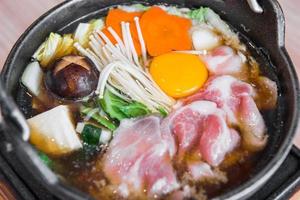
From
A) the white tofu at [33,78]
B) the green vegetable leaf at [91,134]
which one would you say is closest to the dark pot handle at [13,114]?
the green vegetable leaf at [91,134]

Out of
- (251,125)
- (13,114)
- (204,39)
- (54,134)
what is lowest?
(251,125)

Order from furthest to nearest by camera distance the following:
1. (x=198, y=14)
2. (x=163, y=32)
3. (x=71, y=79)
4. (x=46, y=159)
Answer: (x=198, y=14)
(x=163, y=32)
(x=71, y=79)
(x=46, y=159)

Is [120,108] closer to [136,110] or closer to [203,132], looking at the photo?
[136,110]

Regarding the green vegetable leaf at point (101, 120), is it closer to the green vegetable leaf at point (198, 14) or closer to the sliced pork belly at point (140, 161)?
the sliced pork belly at point (140, 161)

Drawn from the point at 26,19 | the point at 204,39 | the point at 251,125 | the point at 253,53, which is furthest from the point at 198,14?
the point at 26,19

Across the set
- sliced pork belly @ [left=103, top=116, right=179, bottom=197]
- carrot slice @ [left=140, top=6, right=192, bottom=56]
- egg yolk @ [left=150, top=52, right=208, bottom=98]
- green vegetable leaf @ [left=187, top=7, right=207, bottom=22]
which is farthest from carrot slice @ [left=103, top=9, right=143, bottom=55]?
sliced pork belly @ [left=103, top=116, right=179, bottom=197]

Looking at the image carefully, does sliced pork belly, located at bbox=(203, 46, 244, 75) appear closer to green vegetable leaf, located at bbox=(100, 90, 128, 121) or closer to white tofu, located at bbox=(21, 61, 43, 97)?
green vegetable leaf, located at bbox=(100, 90, 128, 121)
